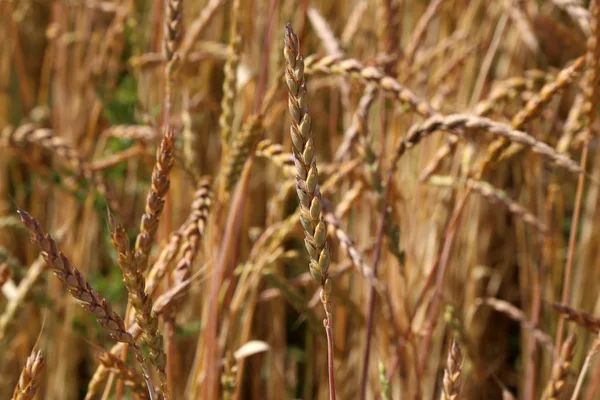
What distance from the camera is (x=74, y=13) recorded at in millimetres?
1877

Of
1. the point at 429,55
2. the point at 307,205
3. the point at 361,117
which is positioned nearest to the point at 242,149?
the point at 361,117

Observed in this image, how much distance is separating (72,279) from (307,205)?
0.15m

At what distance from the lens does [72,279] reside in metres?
0.44

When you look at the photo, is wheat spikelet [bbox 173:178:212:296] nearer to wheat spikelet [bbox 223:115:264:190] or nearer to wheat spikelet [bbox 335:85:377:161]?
wheat spikelet [bbox 223:115:264:190]

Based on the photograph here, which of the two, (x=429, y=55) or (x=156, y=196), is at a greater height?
(x=429, y=55)

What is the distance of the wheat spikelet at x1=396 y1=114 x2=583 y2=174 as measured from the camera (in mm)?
698

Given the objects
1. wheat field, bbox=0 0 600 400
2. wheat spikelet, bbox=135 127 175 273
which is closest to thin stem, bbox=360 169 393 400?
wheat field, bbox=0 0 600 400

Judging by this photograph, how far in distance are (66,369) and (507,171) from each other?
3.67 feet

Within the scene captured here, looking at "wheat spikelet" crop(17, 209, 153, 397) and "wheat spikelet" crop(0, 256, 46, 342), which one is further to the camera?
"wheat spikelet" crop(0, 256, 46, 342)

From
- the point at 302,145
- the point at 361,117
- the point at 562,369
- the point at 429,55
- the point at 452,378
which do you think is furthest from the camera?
the point at 429,55

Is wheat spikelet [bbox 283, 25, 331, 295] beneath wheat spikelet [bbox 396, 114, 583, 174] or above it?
beneath

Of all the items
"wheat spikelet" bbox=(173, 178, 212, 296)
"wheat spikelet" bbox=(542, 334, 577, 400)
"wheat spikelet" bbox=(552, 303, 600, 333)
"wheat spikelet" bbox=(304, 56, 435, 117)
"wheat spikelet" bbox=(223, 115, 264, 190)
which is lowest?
"wheat spikelet" bbox=(542, 334, 577, 400)

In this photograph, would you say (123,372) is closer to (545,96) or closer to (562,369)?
(562,369)

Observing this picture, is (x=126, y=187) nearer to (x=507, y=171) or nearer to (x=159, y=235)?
(x=159, y=235)
